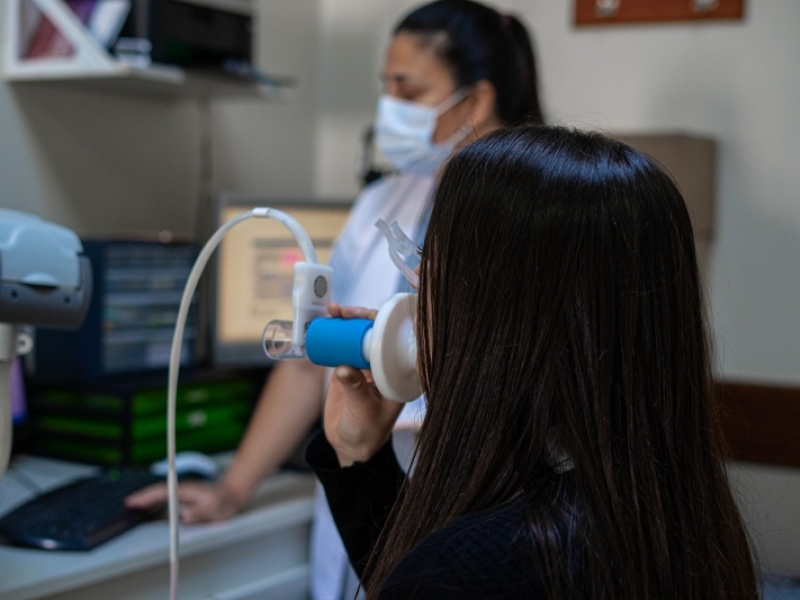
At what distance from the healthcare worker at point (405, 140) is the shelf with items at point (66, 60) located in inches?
18.2

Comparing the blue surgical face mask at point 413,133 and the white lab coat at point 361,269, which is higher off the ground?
the blue surgical face mask at point 413,133

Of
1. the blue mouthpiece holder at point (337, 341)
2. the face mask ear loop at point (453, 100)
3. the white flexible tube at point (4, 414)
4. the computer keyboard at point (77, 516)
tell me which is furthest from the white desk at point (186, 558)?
the face mask ear loop at point (453, 100)

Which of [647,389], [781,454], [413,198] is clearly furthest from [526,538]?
[781,454]

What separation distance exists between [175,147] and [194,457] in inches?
32.6

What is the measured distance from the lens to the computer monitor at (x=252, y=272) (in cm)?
199

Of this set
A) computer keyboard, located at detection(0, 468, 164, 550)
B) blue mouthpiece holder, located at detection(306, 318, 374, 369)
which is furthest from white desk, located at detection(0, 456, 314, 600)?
blue mouthpiece holder, located at detection(306, 318, 374, 369)

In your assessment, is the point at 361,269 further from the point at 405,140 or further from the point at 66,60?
the point at 66,60

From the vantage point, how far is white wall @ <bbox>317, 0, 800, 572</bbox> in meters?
2.01

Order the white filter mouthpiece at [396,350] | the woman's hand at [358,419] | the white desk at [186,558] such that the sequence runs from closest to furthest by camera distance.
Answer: the white filter mouthpiece at [396,350] → the woman's hand at [358,419] → the white desk at [186,558]

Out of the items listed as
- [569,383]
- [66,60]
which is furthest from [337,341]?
[66,60]

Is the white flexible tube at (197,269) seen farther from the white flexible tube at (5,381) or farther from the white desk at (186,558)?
the white desk at (186,558)

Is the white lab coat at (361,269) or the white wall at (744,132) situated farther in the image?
the white wall at (744,132)

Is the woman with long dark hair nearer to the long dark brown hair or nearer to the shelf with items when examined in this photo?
the long dark brown hair

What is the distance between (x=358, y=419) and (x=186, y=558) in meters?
0.61
